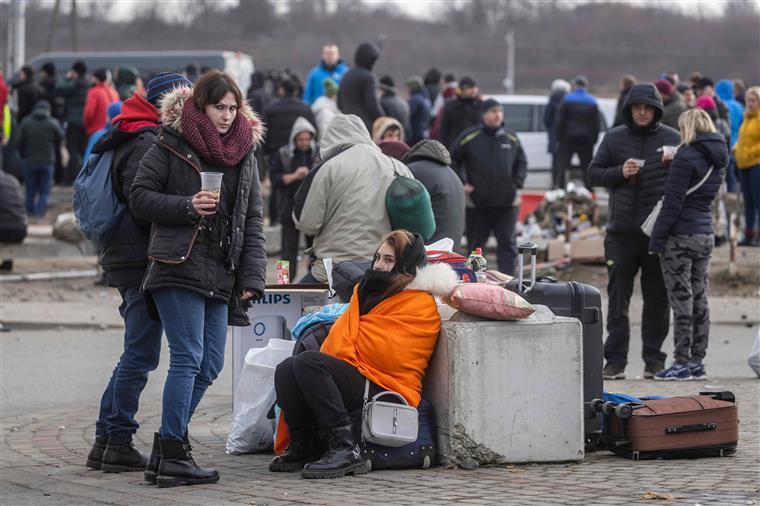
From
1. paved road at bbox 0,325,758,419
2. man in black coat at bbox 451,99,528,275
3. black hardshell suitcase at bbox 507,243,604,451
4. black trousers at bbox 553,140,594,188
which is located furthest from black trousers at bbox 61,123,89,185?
black hardshell suitcase at bbox 507,243,604,451

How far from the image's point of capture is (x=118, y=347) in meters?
12.8

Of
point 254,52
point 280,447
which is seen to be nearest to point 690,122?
point 280,447

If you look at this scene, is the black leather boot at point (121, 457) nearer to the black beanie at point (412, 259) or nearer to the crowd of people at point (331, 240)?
the crowd of people at point (331, 240)

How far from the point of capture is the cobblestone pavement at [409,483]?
247 inches

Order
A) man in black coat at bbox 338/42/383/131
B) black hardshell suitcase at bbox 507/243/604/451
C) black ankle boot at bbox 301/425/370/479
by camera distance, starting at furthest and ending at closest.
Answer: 1. man in black coat at bbox 338/42/383/131
2. black hardshell suitcase at bbox 507/243/604/451
3. black ankle boot at bbox 301/425/370/479

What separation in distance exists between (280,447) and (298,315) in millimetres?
1147

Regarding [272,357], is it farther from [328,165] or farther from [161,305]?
[328,165]

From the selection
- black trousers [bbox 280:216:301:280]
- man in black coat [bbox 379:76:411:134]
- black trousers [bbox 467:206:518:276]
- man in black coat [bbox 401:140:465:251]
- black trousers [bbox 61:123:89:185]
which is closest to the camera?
man in black coat [bbox 401:140:465:251]

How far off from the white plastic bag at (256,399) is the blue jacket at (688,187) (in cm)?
346

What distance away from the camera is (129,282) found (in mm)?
7145

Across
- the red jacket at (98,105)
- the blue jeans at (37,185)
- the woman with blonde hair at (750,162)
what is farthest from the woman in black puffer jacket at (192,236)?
the blue jeans at (37,185)

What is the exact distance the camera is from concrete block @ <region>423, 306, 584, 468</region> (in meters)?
6.98

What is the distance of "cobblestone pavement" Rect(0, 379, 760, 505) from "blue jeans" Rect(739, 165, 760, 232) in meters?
9.64

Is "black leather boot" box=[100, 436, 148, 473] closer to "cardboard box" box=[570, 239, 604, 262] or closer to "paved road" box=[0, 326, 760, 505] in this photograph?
"paved road" box=[0, 326, 760, 505]
